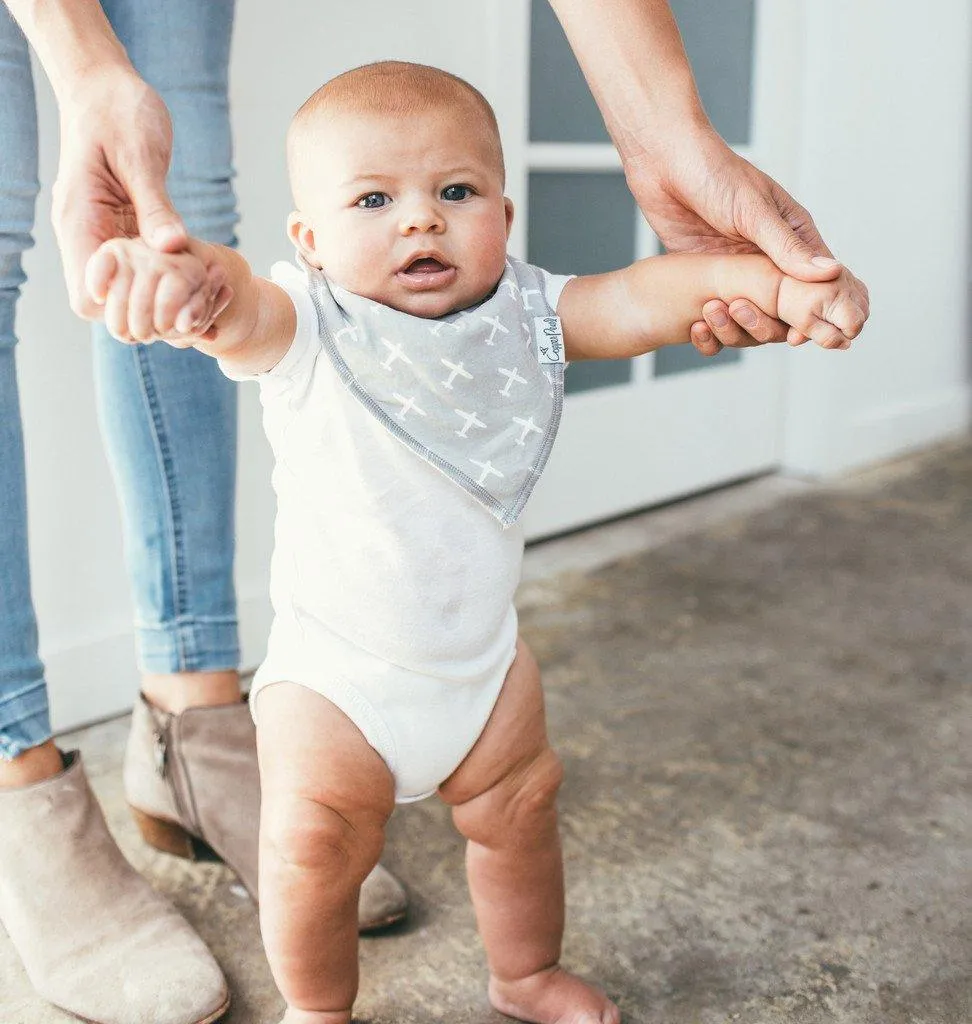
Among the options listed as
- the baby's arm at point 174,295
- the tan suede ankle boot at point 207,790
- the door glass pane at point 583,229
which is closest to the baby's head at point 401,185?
the baby's arm at point 174,295

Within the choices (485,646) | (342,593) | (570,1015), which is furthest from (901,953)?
(342,593)

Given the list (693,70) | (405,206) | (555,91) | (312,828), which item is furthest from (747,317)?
(693,70)

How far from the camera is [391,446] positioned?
81 centimetres

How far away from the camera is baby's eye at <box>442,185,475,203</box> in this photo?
0.81m

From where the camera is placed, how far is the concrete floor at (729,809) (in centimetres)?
100

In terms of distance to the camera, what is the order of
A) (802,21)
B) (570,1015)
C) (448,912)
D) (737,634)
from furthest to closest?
(802,21) → (737,634) → (448,912) → (570,1015)

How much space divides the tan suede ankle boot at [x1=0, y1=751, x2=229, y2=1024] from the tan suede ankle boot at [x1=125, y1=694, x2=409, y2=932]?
0.30 feet

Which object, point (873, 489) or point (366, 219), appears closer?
point (366, 219)

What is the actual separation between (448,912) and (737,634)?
82 cm

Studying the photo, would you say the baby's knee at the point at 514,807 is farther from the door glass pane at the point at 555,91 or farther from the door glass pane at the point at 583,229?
the door glass pane at the point at 555,91

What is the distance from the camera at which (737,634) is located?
1.78 metres

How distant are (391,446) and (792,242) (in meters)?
0.31

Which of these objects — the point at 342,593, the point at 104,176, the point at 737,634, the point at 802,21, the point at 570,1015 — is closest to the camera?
the point at 104,176

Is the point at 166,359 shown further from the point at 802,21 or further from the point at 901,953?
the point at 802,21
